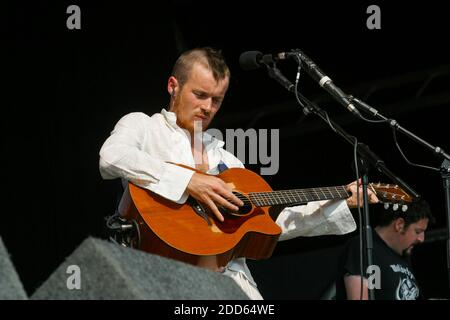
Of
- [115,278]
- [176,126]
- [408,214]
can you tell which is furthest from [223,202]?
[408,214]

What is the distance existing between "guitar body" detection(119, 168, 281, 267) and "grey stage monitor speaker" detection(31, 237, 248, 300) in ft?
4.58

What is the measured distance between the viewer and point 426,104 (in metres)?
6.66

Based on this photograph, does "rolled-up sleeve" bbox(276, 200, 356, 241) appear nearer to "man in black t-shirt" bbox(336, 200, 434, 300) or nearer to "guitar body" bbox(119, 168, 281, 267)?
"guitar body" bbox(119, 168, 281, 267)

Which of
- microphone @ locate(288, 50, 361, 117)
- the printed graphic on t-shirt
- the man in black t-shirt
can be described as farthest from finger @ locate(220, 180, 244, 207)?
the printed graphic on t-shirt

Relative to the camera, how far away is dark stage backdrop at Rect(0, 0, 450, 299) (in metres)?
5.46

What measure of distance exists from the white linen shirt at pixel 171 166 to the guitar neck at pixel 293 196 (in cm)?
5

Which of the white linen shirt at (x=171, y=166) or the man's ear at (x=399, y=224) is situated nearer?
the white linen shirt at (x=171, y=166)

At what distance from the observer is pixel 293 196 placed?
4289mm

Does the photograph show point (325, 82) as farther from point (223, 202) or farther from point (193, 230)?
point (193, 230)

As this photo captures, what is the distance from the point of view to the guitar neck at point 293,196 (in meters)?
4.21

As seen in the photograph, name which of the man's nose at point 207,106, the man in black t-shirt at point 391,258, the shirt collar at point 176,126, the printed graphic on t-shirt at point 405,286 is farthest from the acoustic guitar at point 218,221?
the printed graphic on t-shirt at point 405,286

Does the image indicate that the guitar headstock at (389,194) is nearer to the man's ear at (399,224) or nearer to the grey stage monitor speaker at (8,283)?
the man's ear at (399,224)

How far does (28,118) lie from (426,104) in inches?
115
